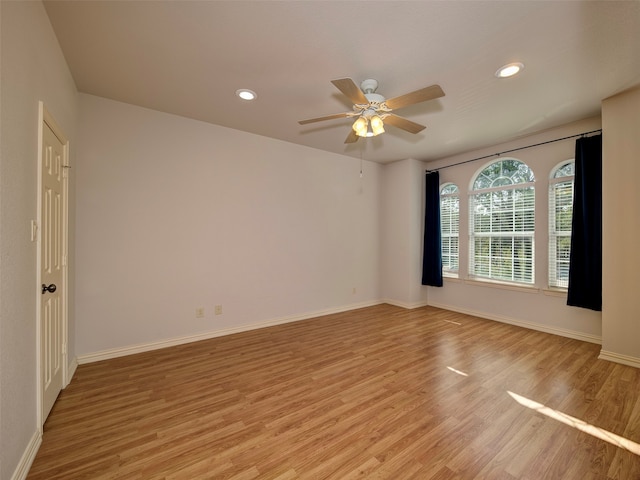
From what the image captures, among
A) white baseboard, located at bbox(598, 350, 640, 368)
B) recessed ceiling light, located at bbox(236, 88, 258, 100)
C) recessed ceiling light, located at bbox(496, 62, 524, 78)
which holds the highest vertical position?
recessed ceiling light, located at bbox(236, 88, 258, 100)

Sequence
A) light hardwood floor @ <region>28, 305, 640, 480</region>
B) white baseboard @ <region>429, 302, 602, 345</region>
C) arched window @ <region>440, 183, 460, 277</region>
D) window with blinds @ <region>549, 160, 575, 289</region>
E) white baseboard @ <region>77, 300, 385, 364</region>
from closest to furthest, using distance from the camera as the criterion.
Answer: light hardwood floor @ <region>28, 305, 640, 480</region>
white baseboard @ <region>77, 300, 385, 364</region>
white baseboard @ <region>429, 302, 602, 345</region>
window with blinds @ <region>549, 160, 575, 289</region>
arched window @ <region>440, 183, 460, 277</region>

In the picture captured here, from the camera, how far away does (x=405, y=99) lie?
2.14 metres

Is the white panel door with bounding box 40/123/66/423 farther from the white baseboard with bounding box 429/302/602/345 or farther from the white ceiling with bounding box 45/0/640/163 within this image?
the white baseboard with bounding box 429/302/602/345

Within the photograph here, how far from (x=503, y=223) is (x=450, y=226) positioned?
3.00 ft

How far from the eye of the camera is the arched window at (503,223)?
417cm

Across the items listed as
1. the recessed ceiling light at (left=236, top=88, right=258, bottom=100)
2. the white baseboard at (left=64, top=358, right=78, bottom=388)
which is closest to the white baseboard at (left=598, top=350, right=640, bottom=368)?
the recessed ceiling light at (left=236, top=88, right=258, bottom=100)

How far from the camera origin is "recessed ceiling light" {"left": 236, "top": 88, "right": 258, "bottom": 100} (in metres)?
2.82

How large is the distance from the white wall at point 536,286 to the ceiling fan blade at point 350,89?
3.30m

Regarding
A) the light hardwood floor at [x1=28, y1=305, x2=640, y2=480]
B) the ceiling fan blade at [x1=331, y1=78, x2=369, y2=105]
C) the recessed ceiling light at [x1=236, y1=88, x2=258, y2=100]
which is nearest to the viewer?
the light hardwood floor at [x1=28, y1=305, x2=640, y2=480]

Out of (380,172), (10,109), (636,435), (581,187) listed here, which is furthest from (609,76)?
(10,109)

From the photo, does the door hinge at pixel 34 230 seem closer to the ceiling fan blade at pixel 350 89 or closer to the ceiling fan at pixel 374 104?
the ceiling fan at pixel 374 104

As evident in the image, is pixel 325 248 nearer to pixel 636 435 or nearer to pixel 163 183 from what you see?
pixel 163 183

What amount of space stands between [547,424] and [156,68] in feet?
14.2

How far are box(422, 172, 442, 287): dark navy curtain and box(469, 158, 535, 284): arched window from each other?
542 mm
